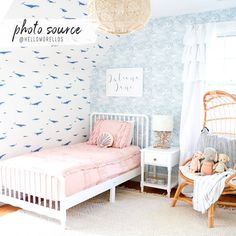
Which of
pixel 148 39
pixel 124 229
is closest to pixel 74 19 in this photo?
pixel 148 39

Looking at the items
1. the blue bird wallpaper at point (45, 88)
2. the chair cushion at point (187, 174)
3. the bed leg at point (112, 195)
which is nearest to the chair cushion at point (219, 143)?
the chair cushion at point (187, 174)

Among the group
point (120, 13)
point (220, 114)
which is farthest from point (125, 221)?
point (120, 13)

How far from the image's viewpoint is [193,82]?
3.91 m

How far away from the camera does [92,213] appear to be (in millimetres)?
3281

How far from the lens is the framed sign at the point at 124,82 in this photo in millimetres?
4387

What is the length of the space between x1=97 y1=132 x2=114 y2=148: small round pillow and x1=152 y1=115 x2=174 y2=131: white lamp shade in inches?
24.1

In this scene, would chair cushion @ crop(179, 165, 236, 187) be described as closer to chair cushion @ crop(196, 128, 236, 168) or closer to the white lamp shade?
chair cushion @ crop(196, 128, 236, 168)

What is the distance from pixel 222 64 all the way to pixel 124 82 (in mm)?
1345

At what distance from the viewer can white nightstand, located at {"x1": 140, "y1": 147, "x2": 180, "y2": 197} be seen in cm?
380

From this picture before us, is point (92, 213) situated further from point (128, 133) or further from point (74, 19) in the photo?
point (74, 19)

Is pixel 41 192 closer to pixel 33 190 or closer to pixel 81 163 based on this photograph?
pixel 33 190

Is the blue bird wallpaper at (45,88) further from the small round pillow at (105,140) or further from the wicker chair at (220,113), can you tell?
the wicker chair at (220,113)

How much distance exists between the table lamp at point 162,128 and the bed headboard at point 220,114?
43 centimetres

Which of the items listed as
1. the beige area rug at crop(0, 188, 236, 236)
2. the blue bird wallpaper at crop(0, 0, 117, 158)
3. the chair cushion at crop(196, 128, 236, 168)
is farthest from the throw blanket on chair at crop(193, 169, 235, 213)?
the blue bird wallpaper at crop(0, 0, 117, 158)
